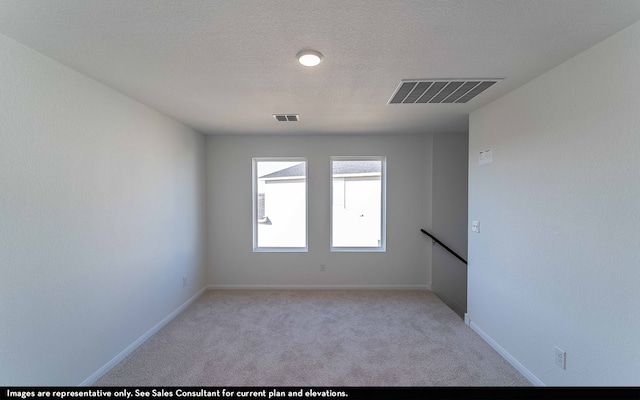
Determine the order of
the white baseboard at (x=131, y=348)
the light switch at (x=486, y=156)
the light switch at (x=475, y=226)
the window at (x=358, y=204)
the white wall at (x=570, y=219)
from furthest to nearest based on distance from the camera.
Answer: the window at (x=358, y=204) < the light switch at (x=475, y=226) < the light switch at (x=486, y=156) < the white baseboard at (x=131, y=348) < the white wall at (x=570, y=219)

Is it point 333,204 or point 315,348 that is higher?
point 333,204

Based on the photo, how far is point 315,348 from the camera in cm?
242

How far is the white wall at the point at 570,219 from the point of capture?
4.62ft

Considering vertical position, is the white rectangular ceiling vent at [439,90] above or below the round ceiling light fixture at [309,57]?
above

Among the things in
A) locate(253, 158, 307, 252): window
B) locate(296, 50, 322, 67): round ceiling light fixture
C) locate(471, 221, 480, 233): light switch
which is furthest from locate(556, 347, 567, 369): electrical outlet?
locate(253, 158, 307, 252): window

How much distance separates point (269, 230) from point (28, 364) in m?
2.80

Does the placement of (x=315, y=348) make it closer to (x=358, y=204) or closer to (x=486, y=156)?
(x=358, y=204)

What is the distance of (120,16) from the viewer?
4.17 feet

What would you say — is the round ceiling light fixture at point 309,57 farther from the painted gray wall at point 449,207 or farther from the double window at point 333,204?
the painted gray wall at point 449,207

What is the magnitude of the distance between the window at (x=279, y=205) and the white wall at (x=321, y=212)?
6.4 inches

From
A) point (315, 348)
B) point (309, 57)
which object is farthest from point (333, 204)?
point (309, 57)

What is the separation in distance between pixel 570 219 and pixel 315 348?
7.70ft

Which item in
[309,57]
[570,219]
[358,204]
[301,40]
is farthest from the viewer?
[358,204]

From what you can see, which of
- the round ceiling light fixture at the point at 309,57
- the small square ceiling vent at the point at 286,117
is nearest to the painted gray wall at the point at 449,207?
the small square ceiling vent at the point at 286,117
